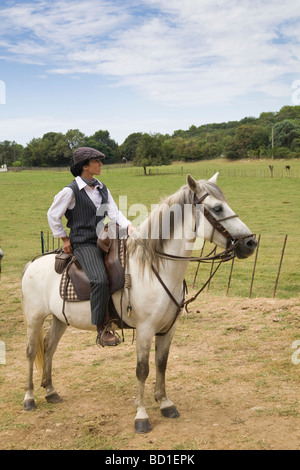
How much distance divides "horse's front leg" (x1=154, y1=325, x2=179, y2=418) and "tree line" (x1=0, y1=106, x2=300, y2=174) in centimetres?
5207

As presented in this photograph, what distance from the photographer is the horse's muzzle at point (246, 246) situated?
4.36 metres

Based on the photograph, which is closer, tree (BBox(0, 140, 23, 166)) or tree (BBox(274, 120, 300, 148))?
tree (BBox(274, 120, 300, 148))

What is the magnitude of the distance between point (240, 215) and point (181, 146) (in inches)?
2111

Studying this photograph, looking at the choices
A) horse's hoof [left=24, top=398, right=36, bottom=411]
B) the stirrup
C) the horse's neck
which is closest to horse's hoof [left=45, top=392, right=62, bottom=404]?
horse's hoof [left=24, top=398, right=36, bottom=411]

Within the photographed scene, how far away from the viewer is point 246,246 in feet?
14.3

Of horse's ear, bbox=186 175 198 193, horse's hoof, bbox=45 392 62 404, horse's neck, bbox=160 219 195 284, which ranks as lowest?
horse's hoof, bbox=45 392 62 404

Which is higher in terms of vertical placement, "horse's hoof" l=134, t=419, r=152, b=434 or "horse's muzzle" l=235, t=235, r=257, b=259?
"horse's muzzle" l=235, t=235, r=257, b=259

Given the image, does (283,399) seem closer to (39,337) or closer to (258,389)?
(258,389)

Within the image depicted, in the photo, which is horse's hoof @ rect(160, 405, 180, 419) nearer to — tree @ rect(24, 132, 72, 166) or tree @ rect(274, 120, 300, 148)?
tree @ rect(274, 120, 300, 148)

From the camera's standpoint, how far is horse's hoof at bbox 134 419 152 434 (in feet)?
15.6

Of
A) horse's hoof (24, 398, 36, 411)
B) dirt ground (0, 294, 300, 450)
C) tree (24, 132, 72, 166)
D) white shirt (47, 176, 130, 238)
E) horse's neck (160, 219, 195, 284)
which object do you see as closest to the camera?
dirt ground (0, 294, 300, 450)

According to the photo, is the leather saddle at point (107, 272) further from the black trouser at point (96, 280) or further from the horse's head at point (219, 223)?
the horse's head at point (219, 223)

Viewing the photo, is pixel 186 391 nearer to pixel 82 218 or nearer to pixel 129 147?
pixel 82 218

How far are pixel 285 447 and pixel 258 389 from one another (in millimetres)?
1434
